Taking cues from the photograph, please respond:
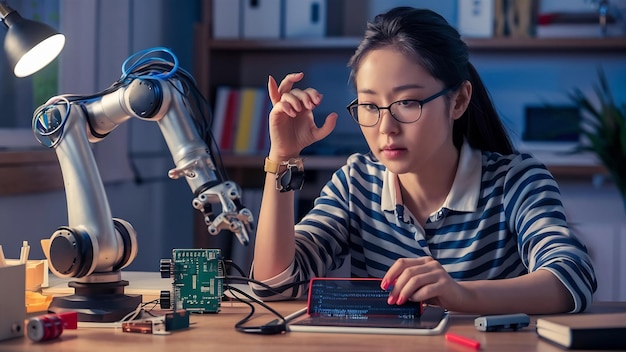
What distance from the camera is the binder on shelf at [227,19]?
3264 millimetres

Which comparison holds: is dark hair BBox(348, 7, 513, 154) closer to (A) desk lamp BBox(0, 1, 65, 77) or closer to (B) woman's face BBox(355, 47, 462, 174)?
(B) woman's face BBox(355, 47, 462, 174)

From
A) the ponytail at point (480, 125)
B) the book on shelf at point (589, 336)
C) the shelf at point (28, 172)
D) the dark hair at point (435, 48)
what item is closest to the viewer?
the book on shelf at point (589, 336)

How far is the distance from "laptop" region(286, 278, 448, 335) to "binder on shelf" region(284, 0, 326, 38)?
6.56 feet

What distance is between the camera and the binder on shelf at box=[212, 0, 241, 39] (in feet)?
10.7

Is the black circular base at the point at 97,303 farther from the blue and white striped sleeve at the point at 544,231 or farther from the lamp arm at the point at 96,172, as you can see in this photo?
the blue and white striped sleeve at the point at 544,231

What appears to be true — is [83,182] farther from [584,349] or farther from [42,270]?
[584,349]

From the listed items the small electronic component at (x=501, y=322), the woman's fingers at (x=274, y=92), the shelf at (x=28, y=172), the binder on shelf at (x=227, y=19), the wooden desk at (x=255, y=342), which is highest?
the binder on shelf at (x=227, y=19)

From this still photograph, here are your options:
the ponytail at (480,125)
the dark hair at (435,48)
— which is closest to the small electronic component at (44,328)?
the dark hair at (435,48)

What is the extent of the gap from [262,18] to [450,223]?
175 centimetres

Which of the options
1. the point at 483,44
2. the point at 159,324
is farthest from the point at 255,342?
the point at 483,44

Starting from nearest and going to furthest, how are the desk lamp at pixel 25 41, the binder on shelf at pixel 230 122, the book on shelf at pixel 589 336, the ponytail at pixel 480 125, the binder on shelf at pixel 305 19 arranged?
the book on shelf at pixel 589 336, the desk lamp at pixel 25 41, the ponytail at pixel 480 125, the binder on shelf at pixel 305 19, the binder on shelf at pixel 230 122

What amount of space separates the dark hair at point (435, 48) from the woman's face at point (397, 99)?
0.08 feet

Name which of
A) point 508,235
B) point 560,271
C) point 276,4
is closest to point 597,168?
point 276,4

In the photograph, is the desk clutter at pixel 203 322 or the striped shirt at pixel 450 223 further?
the striped shirt at pixel 450 223
